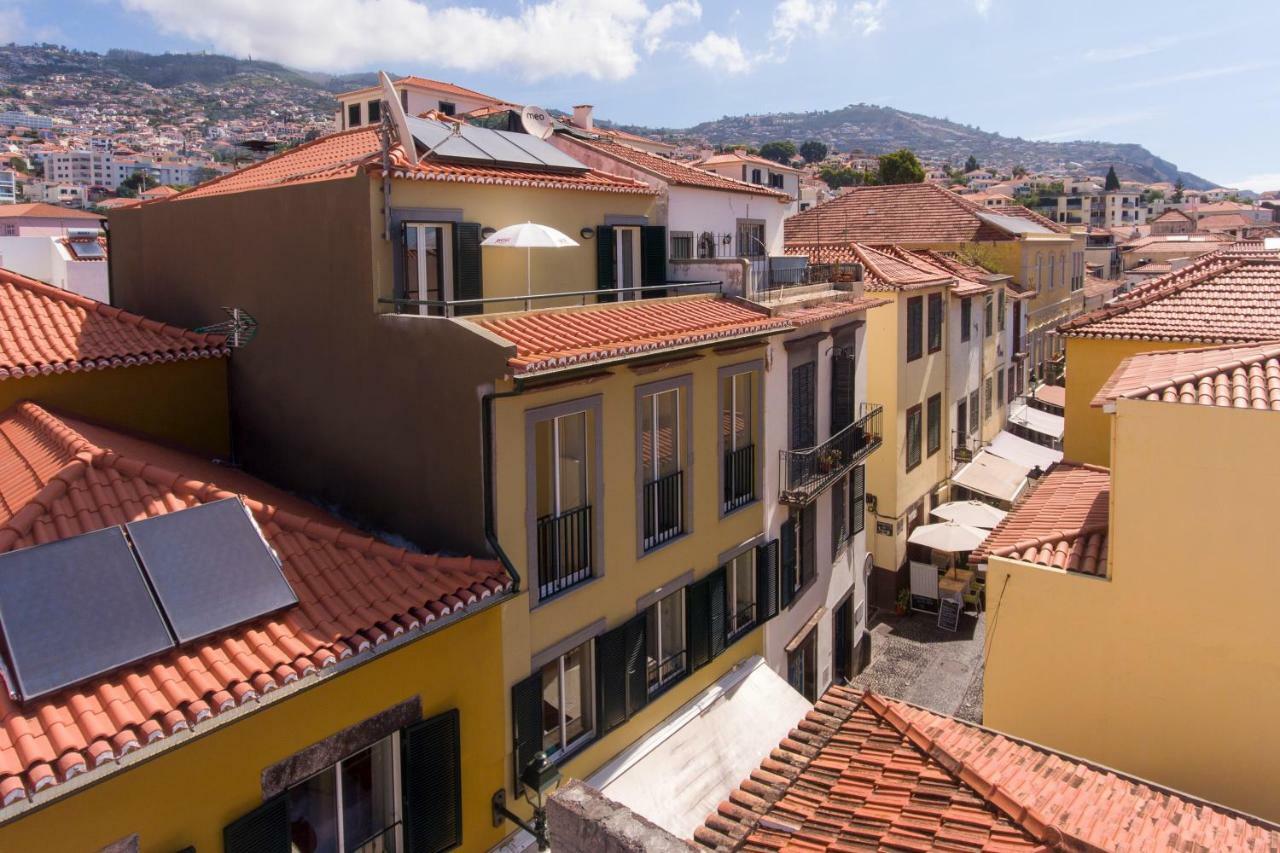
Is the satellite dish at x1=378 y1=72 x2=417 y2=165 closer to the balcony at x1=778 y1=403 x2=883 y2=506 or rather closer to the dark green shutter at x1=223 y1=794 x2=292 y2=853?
the balcony at x1=778 y1=403 x2=883 y2=506

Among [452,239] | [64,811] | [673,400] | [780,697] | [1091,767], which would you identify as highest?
[452,239]

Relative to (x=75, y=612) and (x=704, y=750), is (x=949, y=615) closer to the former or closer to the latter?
(x=704, y=750)

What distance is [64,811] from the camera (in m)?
7.13

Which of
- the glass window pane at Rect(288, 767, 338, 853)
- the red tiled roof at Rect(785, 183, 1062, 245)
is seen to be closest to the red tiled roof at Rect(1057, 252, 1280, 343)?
the glass window pane at Rect(288, 767, 338, 853)

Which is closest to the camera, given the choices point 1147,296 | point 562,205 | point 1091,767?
point 1091,767

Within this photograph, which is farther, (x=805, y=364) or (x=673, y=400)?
(x=805, y=364)

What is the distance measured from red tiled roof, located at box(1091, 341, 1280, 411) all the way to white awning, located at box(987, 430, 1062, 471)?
22.7m

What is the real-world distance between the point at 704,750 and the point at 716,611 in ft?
7.15

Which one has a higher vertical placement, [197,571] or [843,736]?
[197,571]

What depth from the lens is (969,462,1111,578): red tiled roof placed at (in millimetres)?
12492

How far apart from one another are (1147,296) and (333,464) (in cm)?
1697

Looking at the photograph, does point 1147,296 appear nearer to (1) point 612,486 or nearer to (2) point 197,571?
(1) point 612,486

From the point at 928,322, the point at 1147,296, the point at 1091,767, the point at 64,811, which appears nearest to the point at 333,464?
the point at 64,811

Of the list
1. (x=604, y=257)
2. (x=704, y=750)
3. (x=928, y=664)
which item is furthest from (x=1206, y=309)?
(x=704, y=750)
